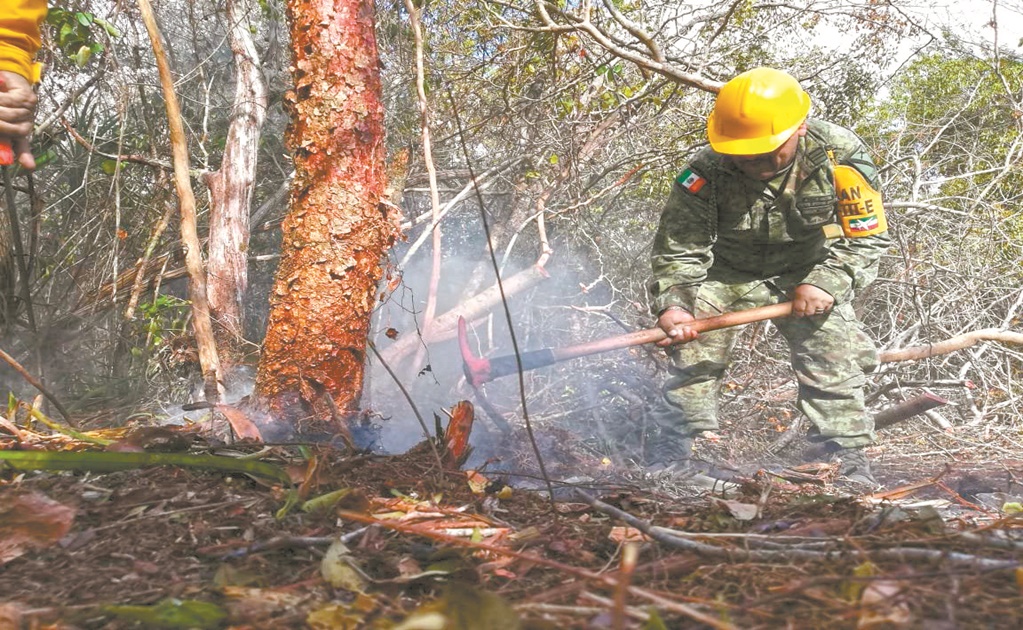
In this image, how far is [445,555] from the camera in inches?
57.6

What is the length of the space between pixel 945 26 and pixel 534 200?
11.5ft

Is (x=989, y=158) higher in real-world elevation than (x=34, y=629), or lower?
higher

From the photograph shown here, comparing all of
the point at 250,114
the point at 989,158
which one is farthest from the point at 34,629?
the point at 989,158

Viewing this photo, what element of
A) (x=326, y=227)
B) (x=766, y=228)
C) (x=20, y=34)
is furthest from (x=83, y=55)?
(x=766, y=228)

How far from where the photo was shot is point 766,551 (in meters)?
1.39

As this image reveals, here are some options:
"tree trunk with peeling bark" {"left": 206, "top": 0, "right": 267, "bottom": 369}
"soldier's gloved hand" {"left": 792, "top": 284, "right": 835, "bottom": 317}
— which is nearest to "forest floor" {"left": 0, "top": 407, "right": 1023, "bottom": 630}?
"soldier's gloved hand" {"left": 792, "top": 284, "right": 835, "bottom": 317}

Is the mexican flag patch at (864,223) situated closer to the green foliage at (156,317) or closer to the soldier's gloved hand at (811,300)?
the soldier's gloved hand at (811,300)

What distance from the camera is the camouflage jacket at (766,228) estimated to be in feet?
11.6

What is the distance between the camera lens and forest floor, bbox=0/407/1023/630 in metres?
1.12

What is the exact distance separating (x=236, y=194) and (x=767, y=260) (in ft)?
11.3

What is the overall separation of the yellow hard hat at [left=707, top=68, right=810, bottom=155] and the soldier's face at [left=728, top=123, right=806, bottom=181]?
2.6 inches

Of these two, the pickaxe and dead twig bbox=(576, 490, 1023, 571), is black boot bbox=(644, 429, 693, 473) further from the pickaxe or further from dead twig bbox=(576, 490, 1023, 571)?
dead twig bbox=(576, 490, 1023, 571)

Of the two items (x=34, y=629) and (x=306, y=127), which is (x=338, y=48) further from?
(x=34, y=629)

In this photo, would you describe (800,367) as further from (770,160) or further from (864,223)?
(770,160)
